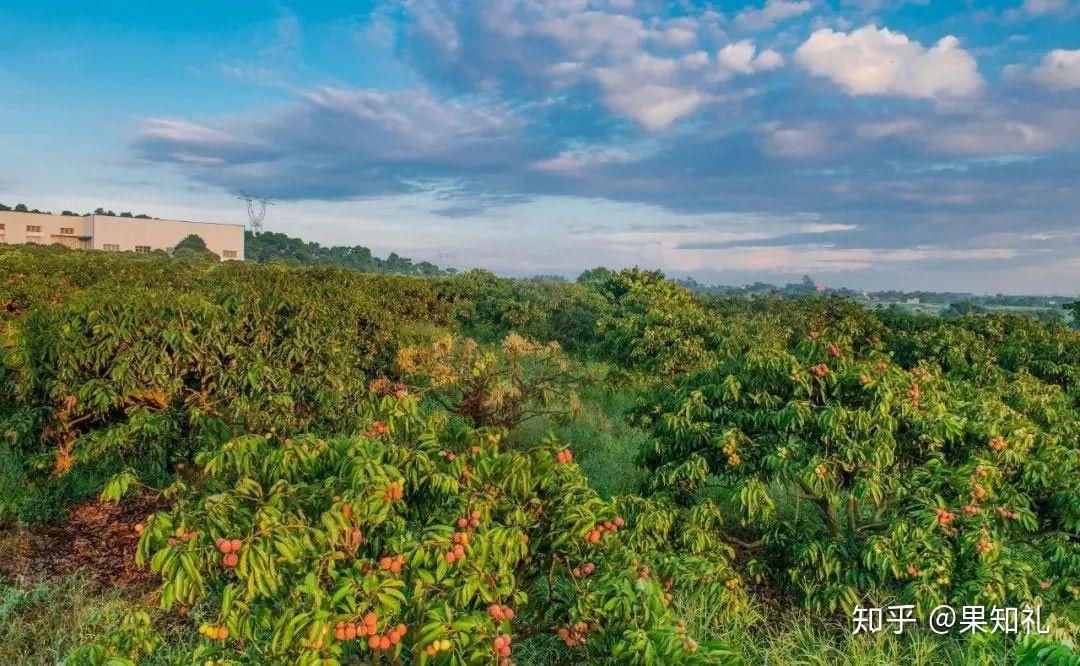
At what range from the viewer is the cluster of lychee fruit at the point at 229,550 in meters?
2.45

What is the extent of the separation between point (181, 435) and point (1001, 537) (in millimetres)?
6743

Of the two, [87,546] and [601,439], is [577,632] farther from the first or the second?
[601,439]

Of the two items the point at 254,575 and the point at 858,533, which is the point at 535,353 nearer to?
the point at 858,533

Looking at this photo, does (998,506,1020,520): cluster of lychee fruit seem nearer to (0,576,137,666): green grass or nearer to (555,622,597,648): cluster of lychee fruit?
(555,622,597,648): cluster of lychee fruit

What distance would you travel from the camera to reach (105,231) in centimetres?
7225

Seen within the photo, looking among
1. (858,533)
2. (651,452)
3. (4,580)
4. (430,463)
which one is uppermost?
(430,463)

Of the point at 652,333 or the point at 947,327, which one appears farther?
the point at 652,333

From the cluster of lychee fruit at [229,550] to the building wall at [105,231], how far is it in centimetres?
7802

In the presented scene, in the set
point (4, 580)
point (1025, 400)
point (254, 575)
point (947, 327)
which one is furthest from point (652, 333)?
point (254, 575)

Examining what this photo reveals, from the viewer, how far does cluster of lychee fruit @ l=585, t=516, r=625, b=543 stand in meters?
2.90

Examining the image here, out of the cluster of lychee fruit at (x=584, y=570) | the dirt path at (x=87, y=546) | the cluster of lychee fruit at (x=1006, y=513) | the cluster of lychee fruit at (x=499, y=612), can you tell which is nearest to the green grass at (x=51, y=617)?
the dirt path at (x=87, y=546)

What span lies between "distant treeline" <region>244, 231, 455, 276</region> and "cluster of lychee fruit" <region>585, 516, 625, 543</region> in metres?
75.4

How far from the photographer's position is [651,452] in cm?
538

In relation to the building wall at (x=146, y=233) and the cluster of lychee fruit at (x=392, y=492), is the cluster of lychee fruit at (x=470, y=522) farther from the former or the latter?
the building wall at (x=146, y=233)
